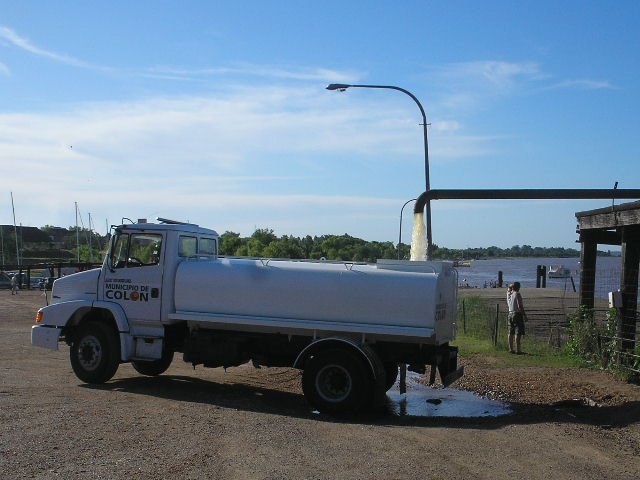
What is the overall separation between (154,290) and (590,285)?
32.0ft

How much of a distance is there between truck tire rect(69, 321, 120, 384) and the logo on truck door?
0.61 metres

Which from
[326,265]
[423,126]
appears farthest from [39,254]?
[326,265]

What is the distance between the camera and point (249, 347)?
1315 centimetres

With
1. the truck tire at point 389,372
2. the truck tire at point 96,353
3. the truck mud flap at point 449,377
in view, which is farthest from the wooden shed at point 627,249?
the truck tire at point 96,353

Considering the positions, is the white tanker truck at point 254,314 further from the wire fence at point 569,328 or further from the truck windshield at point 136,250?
the wire fence at point 569,328

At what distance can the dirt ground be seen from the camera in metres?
8.00

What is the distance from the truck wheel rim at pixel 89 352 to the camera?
13953 millimetres

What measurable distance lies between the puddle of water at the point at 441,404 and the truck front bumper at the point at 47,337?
20.7ft

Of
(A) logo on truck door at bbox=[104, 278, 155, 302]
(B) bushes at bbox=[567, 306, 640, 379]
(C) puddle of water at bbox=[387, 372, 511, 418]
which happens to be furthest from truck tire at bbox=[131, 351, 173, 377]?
(B) bushes at bbox=[567, 306, 640, 379]

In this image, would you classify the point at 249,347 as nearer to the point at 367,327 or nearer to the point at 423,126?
the point at 367,327

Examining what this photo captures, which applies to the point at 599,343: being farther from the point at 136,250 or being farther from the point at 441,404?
the point at 136,250

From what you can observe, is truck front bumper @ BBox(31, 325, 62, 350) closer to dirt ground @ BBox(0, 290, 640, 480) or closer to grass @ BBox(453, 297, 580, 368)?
dirt ground @ BBox(0, 290, 640, 480)

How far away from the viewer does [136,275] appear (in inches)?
546

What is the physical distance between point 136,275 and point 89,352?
1693 mm
